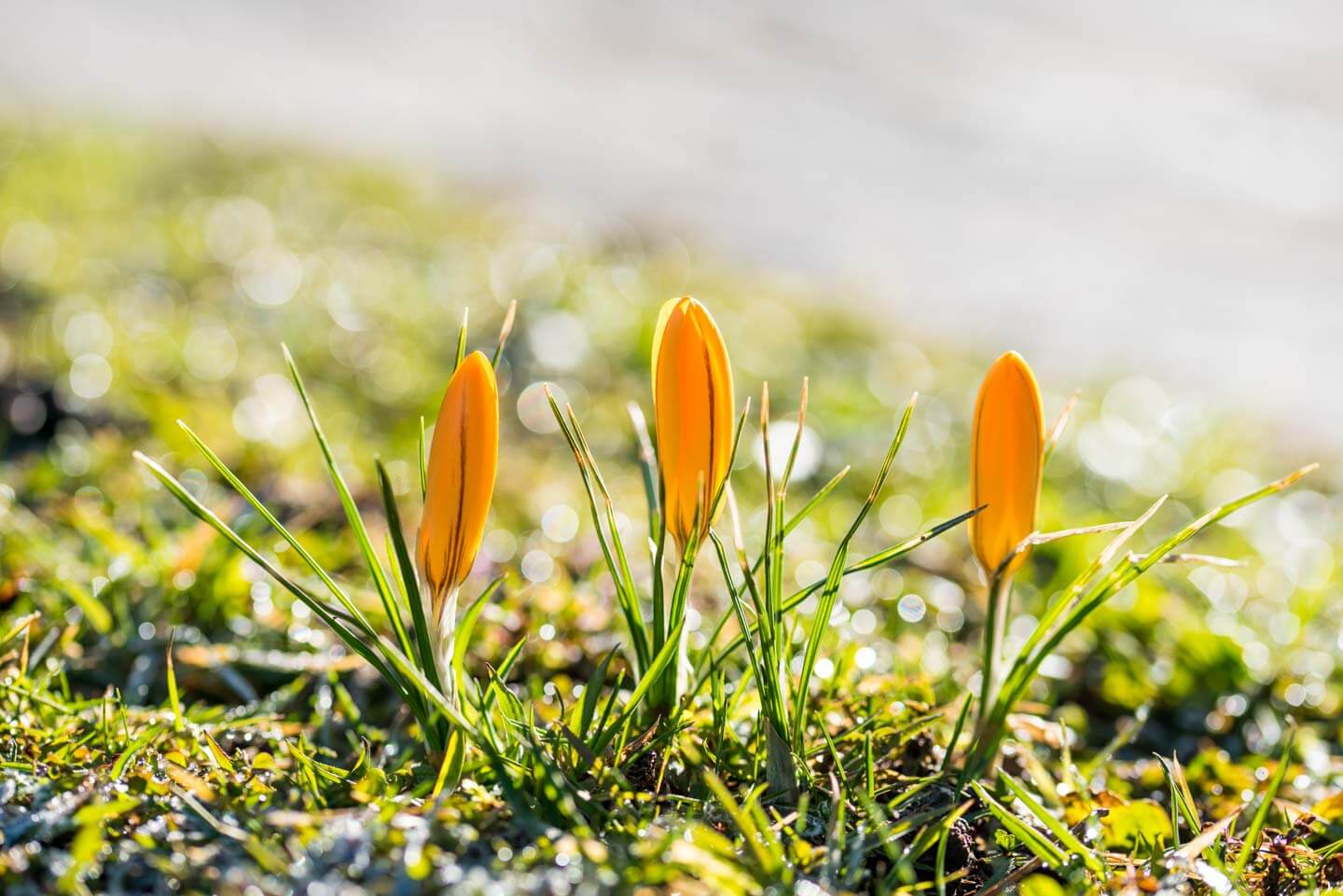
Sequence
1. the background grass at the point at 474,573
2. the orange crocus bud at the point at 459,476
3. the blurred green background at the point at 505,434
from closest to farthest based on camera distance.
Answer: the orange crocus bud at the point at 459,476 < the background grass at the point at 474,573 < the blurred green background at the point at 505,434

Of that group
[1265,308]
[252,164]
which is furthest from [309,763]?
[1265,308]

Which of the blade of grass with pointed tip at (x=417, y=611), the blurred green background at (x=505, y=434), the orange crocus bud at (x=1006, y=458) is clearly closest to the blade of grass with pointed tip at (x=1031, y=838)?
the orange crocus bud at (x=1006, y=458)

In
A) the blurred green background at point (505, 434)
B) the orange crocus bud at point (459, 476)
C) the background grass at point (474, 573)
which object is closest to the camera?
the orange crocus bud at point (459, 476)

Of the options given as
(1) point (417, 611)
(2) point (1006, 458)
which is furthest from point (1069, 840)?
(1) point (417, 611)

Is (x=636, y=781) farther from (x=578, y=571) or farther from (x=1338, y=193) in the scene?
(x=1338, y=193)

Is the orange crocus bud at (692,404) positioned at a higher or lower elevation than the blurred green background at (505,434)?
higher

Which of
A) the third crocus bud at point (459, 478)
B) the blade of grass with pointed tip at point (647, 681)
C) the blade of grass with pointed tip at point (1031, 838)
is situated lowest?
the blade of grass with pointed tip at point (1031, 838)

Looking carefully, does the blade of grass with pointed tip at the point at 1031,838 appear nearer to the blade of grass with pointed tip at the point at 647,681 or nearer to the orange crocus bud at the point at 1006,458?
the orange crocus bud at the point at 1006,458

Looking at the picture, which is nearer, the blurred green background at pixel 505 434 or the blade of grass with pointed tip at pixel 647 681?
the blade of grass with pointed tip at pixel 647 681
